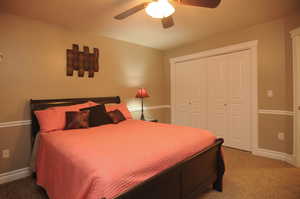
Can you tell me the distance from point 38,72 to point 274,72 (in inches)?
156

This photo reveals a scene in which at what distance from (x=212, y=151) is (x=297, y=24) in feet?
8.30

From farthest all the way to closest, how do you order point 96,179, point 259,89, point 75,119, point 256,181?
1. point 259,89
2. point 75,119
3. point 256,181
4. point 96,179

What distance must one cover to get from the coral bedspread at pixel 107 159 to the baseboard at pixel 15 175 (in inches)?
28.2

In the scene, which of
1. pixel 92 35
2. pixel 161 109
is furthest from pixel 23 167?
pixel 161 109

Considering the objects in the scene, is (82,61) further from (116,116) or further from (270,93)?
(270,93)

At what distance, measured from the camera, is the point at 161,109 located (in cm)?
468

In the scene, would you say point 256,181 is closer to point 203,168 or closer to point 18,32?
point 203,168

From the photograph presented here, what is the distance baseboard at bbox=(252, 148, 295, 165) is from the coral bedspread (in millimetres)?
1658

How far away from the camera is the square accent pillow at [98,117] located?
254cm

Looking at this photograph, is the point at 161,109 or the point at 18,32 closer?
the point at 18,32

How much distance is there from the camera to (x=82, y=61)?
3113 millimetres

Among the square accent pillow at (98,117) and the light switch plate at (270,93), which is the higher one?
the light switch plate at (270,93)

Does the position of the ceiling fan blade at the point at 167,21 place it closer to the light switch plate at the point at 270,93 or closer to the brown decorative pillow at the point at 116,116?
the brown decorative pillow at the point at 116,116

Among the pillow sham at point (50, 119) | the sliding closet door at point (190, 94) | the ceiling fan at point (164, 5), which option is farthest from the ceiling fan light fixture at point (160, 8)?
the sliding closet door at point (190, 94)
